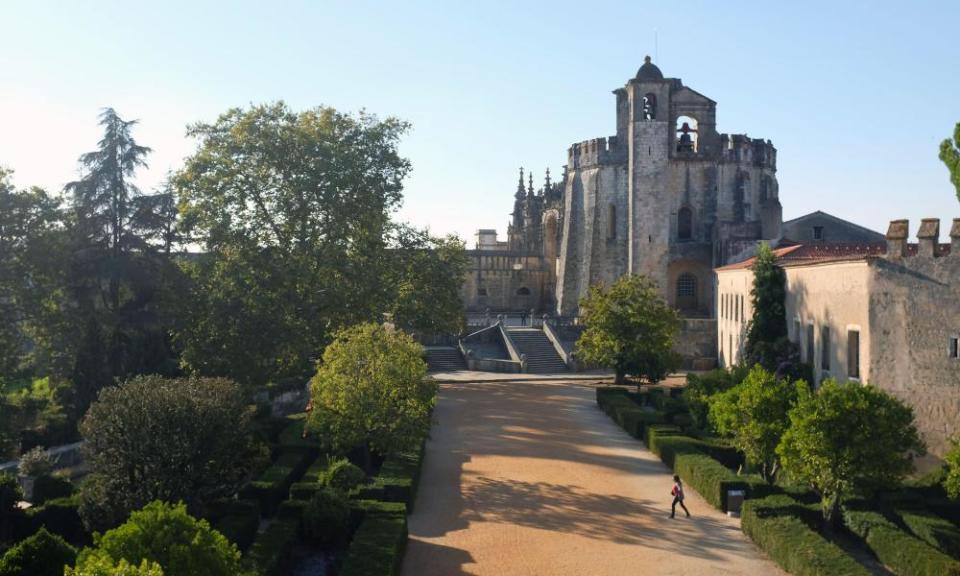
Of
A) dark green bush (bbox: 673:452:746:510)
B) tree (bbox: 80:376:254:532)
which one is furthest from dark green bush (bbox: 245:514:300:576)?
dark green bush (bbox: 673:452:746:510)

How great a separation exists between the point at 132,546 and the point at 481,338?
140 ft

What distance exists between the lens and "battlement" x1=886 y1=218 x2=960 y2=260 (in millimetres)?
22781

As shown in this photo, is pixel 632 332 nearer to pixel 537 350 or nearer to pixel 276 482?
pixel 537 350

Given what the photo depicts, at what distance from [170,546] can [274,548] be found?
519cm

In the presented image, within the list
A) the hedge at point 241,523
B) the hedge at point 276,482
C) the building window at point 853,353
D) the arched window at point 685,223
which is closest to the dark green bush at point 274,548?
the hedge at point 241,523

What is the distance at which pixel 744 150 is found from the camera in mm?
55812

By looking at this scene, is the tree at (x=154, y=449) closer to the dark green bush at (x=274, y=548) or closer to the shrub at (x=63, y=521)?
the shrub at (x=63, y=521)

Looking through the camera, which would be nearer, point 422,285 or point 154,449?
point 154,449

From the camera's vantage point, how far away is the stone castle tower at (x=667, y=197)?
53.6 m

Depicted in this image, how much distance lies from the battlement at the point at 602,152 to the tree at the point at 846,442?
1537 inches

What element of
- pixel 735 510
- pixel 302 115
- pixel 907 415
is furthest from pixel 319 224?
pixel 907 415

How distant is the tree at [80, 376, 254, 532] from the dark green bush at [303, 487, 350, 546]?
6.69 feet

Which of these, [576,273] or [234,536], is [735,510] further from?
[576,273]

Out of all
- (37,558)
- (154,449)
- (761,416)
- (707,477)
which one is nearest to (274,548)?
(154,449)
